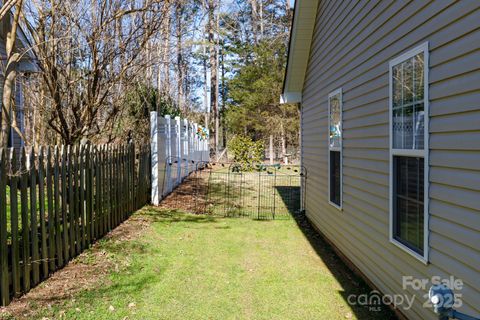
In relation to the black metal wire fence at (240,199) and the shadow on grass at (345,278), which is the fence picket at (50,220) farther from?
the black metal wire fence at (240,199)

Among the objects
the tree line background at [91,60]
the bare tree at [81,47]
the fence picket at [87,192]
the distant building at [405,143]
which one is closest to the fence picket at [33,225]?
the tree line background at [91,60]

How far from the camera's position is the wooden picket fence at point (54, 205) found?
336 cm

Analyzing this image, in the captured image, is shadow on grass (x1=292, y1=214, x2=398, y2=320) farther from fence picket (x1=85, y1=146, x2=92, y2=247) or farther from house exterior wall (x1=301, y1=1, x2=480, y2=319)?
fence picket (x1=85, y1=146, x2=92, y2=247)

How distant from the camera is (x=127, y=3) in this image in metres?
5.82

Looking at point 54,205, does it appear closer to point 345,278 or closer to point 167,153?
point 345,278

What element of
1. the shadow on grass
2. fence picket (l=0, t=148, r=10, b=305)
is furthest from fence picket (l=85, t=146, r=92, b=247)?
the shadow on grass

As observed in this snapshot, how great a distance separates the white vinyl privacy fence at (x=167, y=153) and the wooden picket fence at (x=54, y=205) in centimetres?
158

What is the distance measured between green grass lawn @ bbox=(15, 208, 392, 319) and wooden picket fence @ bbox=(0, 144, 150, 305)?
394 millimetres

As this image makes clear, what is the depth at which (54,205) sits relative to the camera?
421cm

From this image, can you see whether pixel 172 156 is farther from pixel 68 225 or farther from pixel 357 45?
pixel 357 45

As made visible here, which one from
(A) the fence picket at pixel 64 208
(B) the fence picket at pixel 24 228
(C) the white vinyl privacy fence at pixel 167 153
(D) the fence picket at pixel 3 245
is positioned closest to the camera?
(D) the fence picket at pixel 3 245

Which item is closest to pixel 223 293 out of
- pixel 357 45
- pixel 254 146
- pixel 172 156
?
pixel 357 45

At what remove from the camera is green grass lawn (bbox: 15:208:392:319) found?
3508 mm

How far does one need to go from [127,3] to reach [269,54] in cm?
1866
